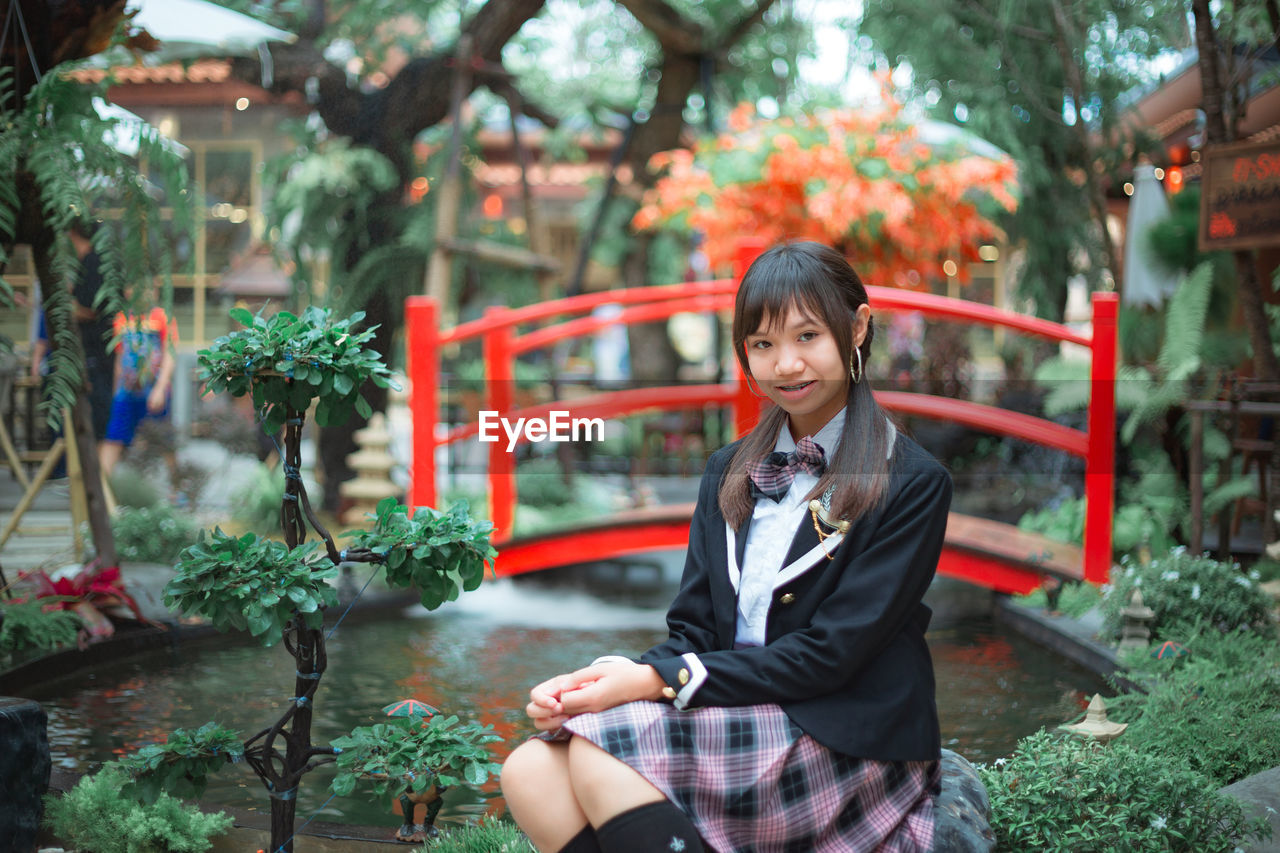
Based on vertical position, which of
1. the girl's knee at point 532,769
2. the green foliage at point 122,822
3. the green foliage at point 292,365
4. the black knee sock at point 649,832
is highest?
the green foliage at point 292,365

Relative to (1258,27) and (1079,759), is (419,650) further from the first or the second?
(1258,27)

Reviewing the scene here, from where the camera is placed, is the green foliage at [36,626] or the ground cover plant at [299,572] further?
the green foliage at [36,626]

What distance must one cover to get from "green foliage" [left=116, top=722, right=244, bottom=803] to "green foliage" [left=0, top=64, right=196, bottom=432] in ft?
6.60

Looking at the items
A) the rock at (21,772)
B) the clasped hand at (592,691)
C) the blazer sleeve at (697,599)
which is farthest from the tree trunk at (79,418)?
the clasped hand at (592,691)

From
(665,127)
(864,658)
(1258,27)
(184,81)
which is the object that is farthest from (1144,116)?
(864,658)

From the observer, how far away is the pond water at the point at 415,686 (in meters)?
3.40

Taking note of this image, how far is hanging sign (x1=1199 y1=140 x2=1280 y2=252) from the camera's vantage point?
412cm

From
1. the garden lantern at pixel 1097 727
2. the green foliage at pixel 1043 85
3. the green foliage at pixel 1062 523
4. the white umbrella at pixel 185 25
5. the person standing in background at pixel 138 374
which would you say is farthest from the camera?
the green foliage at pixel 1043 85

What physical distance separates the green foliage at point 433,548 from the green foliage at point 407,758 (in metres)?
0.30

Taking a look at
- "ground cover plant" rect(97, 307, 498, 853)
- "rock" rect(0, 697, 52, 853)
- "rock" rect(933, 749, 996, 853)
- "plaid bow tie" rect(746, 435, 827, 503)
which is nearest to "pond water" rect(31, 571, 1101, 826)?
"rock" rect(0, 697, 52, 853)

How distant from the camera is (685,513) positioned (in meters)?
5.58

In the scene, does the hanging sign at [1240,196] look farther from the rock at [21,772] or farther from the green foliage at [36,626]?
the green foliage at [36,626]

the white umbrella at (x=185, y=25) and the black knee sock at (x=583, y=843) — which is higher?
the white umbrella at (x=185, y=25)

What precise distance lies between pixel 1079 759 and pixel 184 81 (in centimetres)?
637
